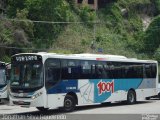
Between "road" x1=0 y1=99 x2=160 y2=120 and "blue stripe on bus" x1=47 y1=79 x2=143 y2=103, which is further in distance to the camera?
"blue stripe on bus" x1=47 y1=79 x2=143 y2=103

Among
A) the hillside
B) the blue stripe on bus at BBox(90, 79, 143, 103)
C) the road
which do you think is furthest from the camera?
the hillside

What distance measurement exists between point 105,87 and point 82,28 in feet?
123

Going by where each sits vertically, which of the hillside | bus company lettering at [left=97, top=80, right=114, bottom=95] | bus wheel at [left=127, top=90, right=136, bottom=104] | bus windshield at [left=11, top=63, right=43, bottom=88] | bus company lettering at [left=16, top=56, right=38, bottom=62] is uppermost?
the hillside

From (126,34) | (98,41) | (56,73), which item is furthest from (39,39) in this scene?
(56,73)

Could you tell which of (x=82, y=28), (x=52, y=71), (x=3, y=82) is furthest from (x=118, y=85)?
(x=82, y=28)

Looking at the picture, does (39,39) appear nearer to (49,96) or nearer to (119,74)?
(119,74)

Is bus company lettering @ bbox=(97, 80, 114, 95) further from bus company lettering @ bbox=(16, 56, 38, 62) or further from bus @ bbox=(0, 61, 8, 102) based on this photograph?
bus @ bbox=(0, 61, 8, 102)

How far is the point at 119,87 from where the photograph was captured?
1039 inches

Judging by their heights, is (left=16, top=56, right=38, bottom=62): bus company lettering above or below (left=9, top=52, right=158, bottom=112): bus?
above

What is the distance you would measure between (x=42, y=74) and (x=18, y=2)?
116 feet

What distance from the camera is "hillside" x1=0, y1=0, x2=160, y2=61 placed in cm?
4950

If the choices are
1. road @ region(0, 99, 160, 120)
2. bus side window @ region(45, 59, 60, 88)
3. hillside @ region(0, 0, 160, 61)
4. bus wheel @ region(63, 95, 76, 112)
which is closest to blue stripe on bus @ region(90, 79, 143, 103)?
road @ region(0, 99, 160, 120)

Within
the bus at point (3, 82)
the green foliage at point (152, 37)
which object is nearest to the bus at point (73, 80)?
the bus at point (3, 82)

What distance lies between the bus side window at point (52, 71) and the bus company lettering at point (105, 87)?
3.91 meters
